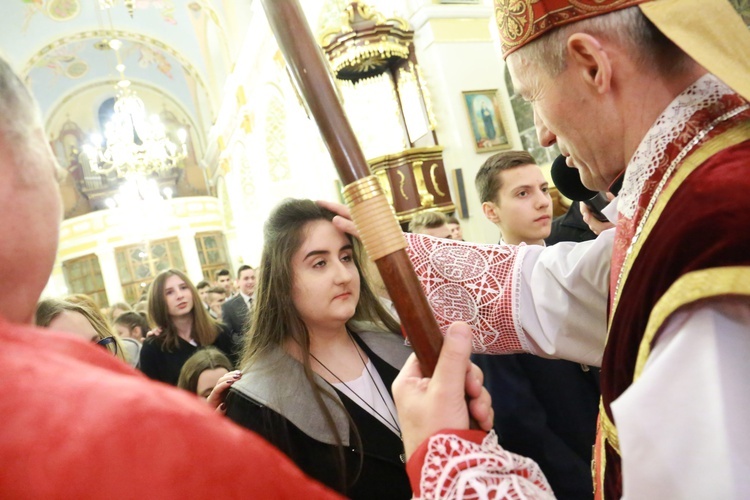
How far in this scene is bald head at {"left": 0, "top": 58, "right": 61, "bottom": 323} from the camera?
0.62 metres

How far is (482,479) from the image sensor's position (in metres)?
0.83

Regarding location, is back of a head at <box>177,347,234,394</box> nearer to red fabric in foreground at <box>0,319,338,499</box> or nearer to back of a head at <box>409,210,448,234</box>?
back of a head at <box>409,210,448,234</box>

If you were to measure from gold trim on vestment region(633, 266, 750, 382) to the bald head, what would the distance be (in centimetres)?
81

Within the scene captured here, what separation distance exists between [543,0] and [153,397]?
98 centimetres

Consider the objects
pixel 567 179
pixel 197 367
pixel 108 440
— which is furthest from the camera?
pixel 197 367

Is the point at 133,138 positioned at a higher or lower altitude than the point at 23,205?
higher

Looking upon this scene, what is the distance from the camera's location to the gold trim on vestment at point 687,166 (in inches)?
34.6

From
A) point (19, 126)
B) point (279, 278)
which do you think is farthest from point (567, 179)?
point (19, 126)

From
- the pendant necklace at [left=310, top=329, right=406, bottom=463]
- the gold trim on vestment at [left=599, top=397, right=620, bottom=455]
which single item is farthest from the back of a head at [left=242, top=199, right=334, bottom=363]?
the gold trim on vestment at [left=599, top=397, right=620, bottom=455]

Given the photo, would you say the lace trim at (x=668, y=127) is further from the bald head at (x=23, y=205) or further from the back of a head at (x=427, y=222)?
the back of a head at (x=427, y=222)

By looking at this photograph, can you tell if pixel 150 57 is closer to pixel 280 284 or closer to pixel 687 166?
pixel 280 284

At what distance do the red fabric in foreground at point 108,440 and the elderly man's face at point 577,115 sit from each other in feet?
2.81

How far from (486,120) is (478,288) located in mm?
6336

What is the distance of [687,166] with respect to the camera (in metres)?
0.91
